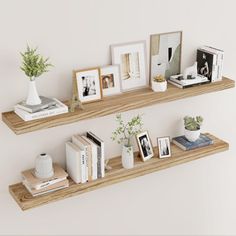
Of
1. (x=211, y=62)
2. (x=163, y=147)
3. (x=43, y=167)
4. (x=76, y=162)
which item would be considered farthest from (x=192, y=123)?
(x=43, y=167)

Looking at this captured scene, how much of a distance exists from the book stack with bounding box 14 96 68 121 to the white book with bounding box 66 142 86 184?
0.68 feet

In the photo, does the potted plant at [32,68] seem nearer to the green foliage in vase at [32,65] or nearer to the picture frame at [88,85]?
the green foliage in vase at [32,65]

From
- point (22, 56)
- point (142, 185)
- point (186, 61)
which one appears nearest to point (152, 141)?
point (142, 185)

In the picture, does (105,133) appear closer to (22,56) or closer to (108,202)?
(108,202)

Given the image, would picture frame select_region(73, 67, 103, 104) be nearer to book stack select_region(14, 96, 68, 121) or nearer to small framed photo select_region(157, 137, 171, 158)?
book stack select_region(14, 96, 68, 121)

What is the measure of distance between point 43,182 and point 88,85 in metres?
0.47

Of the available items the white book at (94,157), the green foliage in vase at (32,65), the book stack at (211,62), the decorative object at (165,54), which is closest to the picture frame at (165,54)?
the decorative object at (165,54)

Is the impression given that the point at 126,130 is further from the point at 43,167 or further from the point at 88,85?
the point at 43,167

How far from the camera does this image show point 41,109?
204 centimetres

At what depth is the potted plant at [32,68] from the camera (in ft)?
6.55

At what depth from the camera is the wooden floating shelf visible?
210cm

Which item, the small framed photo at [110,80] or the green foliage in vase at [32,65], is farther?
the small framed photo at [110,80]

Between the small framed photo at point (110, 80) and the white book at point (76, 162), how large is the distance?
29 cm

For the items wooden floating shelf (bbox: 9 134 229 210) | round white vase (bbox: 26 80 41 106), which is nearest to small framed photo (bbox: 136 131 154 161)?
wooden floating shelf (bbox: 9 134 229 210)
